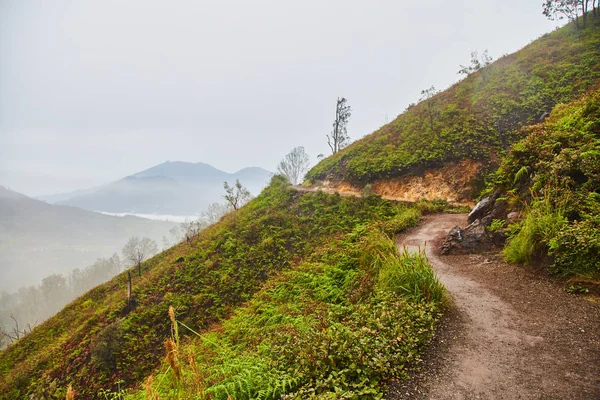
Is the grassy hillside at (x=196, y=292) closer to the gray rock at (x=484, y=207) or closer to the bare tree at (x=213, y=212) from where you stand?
the gray rock at (x=484, y=207)

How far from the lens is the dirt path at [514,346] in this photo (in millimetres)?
3029

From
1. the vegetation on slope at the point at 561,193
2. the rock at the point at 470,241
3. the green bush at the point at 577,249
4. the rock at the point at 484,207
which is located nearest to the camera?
the green bush at the point at 577,249

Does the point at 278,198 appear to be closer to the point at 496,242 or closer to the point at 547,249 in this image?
the point at 496,242

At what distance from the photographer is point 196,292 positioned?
15.3 meters

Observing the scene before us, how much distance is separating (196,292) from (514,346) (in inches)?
594

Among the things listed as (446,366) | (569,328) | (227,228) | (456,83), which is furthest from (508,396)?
(456,83)

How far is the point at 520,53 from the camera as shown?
24.2m

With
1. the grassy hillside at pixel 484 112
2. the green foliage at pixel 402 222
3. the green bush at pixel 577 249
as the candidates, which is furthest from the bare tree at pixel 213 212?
the green bush at pixel 577 249

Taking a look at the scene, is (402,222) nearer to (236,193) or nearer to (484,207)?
(484,207)

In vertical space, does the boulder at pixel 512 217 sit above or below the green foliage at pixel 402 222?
above

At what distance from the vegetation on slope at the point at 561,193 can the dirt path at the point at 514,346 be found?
2.02 feet

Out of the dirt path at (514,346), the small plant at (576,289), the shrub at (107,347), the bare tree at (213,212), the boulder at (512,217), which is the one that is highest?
the bare tree at (213,212)

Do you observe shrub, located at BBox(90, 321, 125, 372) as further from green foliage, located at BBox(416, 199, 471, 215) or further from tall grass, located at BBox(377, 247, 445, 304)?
green foliage, located at BBox(416, 199, 471, 215)

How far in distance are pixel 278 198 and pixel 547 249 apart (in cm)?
1854
